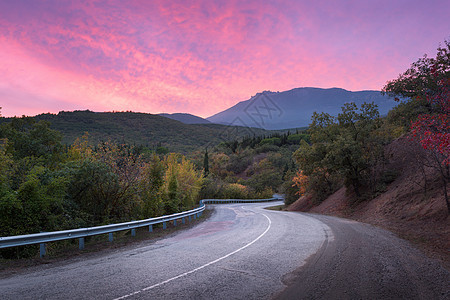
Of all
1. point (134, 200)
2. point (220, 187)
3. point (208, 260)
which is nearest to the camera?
point (208, 260)

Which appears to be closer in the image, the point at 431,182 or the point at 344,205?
the point at 431,182

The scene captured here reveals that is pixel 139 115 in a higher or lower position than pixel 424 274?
higher

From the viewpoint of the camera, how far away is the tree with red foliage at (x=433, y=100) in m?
8.79

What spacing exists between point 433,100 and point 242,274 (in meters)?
9.19

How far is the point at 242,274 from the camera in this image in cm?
599

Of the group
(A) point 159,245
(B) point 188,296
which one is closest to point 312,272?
(B) point 188,296

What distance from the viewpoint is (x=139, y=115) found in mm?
175375

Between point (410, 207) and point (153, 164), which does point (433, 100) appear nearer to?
point (410, 207)

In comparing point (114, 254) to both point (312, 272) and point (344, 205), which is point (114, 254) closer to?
point (312, 272)

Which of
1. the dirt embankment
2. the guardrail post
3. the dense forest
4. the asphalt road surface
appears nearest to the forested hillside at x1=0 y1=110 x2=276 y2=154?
the dense forest

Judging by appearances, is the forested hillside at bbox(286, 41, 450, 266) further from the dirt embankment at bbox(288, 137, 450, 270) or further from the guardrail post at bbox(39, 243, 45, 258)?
the guardrail post at bbox(39, 243, 45, 258)

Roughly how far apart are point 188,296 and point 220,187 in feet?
169

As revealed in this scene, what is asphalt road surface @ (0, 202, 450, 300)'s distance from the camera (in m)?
4.86

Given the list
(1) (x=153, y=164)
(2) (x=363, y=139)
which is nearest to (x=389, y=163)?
(2) (x=363, y=139)
